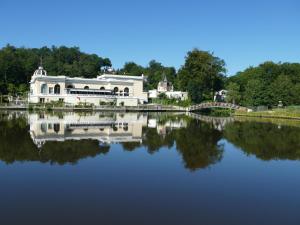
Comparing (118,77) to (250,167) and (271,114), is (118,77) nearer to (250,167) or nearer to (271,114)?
(271,114)

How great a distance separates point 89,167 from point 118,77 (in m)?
59.8

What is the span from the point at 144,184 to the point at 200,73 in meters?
59.9

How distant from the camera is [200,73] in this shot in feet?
221

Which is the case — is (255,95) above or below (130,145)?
above

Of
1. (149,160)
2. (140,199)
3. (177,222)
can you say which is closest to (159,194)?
(140,199)

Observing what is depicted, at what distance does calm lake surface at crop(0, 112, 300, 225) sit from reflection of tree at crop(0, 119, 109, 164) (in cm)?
3

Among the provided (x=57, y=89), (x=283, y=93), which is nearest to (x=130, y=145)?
(x=283, y=93)

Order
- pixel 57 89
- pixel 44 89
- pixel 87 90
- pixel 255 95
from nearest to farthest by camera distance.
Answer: pixel 255 95
pixel 44 89
pixel 57 89
pixel 87 90

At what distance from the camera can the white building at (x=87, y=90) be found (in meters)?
60.3

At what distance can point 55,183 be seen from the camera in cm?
882

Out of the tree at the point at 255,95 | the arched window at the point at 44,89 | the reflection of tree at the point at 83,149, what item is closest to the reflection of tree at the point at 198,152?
the reflection of tree at the point at 83,149

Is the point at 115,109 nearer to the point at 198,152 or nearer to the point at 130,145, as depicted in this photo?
the point at 130,145

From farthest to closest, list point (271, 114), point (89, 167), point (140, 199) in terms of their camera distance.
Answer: point (271, 114), point (89, 167), point (140, 199)

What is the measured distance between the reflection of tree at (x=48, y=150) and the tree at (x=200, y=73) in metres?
51.8
